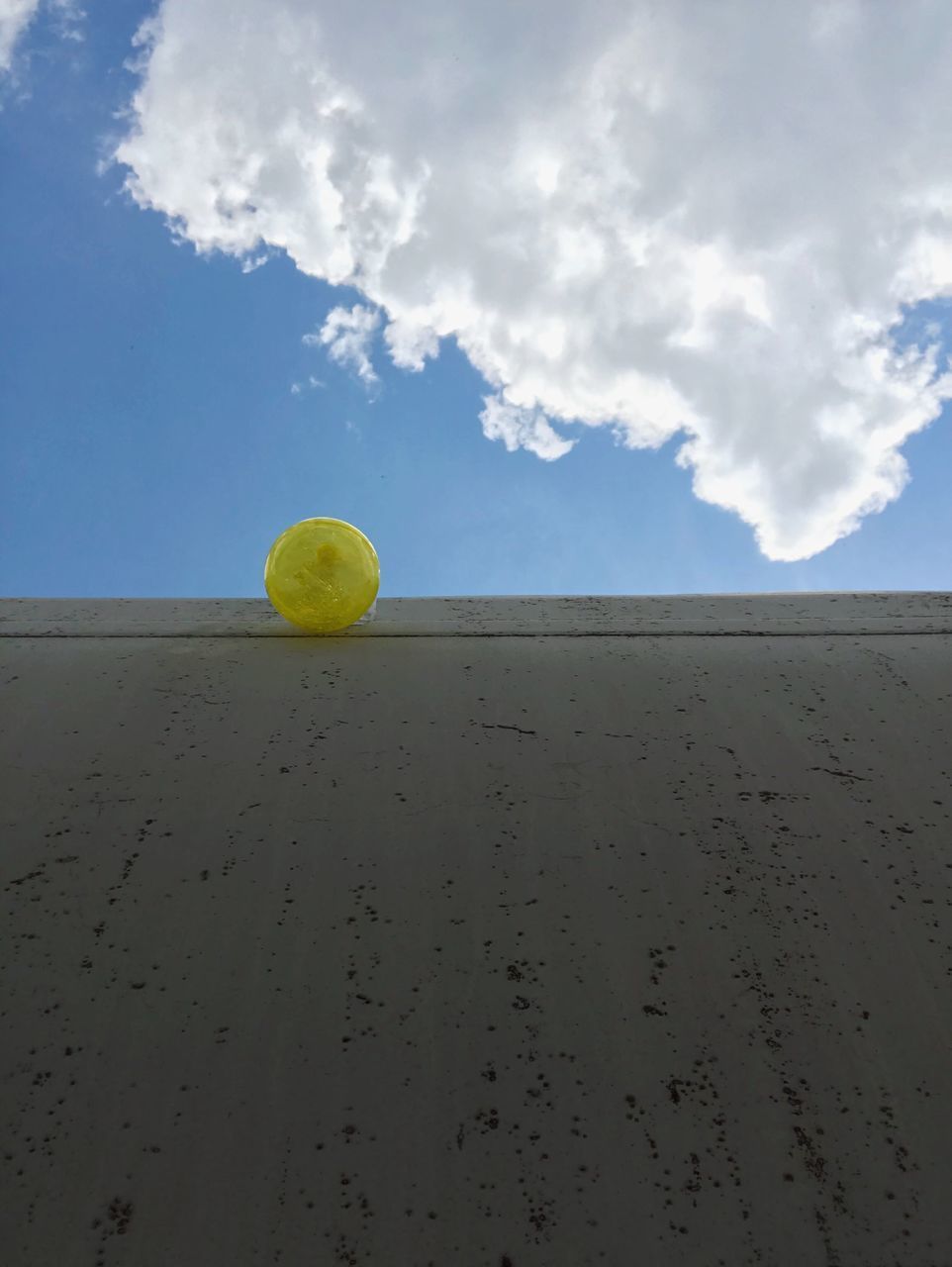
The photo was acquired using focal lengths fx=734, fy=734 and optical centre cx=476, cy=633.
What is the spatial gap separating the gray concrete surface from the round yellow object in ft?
0.55

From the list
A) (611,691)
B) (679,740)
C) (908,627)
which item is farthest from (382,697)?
(908,627)

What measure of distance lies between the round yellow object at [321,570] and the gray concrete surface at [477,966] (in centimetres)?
17

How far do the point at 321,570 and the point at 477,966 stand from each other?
88cm

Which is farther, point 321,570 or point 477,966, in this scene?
point 321,570

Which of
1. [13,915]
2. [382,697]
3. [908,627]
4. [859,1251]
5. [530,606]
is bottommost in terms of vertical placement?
[859,1251]

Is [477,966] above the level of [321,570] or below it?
below

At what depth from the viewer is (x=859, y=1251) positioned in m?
0.64

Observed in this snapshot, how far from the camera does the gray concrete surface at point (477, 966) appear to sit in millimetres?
662

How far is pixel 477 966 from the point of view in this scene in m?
0.85

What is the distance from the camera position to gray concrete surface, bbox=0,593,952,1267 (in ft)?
2.17

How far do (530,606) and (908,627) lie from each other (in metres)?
0.83

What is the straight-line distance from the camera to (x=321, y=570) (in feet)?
4.87

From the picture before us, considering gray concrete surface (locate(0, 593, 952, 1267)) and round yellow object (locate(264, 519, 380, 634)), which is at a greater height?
round yellow object (locate(264, 519, 380, 634))

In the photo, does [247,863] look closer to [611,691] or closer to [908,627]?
[611,691]
